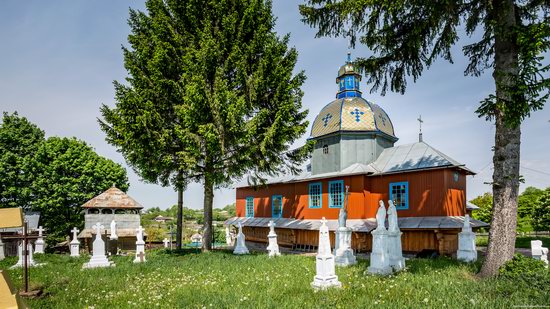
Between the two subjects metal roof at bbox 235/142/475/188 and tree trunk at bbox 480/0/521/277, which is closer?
tree trunk at bbox 480/0/521/277

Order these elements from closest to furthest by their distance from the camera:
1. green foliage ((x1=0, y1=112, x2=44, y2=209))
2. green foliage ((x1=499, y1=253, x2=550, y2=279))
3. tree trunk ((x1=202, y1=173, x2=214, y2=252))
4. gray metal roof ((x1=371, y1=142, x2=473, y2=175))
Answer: green foliage ((x1=499, y1=253, x2=550, y2=279)) < tree trunk ((x1=202, y1=173, x2=214, y2=252)) < gray metal roof ((x1=371, y1=142, x2=473, y2=175)) < green foliage ((x1=0, y1=112, x2=44, y2=209))

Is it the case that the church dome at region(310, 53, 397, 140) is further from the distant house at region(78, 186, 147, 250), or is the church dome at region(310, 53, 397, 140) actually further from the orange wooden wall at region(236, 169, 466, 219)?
the distant house at region(78, 186, 147, 250)

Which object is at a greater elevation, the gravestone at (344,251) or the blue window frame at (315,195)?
the blue window frame at (315,195)

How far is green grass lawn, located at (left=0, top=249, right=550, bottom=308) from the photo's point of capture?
6457mm

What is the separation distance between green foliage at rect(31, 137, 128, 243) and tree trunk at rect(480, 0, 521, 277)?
2873 cm

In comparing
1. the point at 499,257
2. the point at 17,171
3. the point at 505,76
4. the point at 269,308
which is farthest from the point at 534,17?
the point at 17,171

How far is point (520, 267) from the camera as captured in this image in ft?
27.5

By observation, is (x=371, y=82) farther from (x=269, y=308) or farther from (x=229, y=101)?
(x=269, y=308)

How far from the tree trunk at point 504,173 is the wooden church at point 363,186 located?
7387mm

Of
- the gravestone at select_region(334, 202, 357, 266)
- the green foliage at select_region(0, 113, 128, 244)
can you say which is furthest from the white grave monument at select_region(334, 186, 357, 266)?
the green foliage at select_region(0, 113, 128, 244)

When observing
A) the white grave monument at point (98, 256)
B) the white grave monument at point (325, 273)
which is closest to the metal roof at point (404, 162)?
the white grave monument at point (325, 273)

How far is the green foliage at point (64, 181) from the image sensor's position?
27.1m

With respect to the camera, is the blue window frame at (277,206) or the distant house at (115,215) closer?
the distant house at (115,215)

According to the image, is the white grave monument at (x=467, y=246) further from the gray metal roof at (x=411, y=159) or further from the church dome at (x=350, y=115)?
the church dome at (x=350, y=115)
